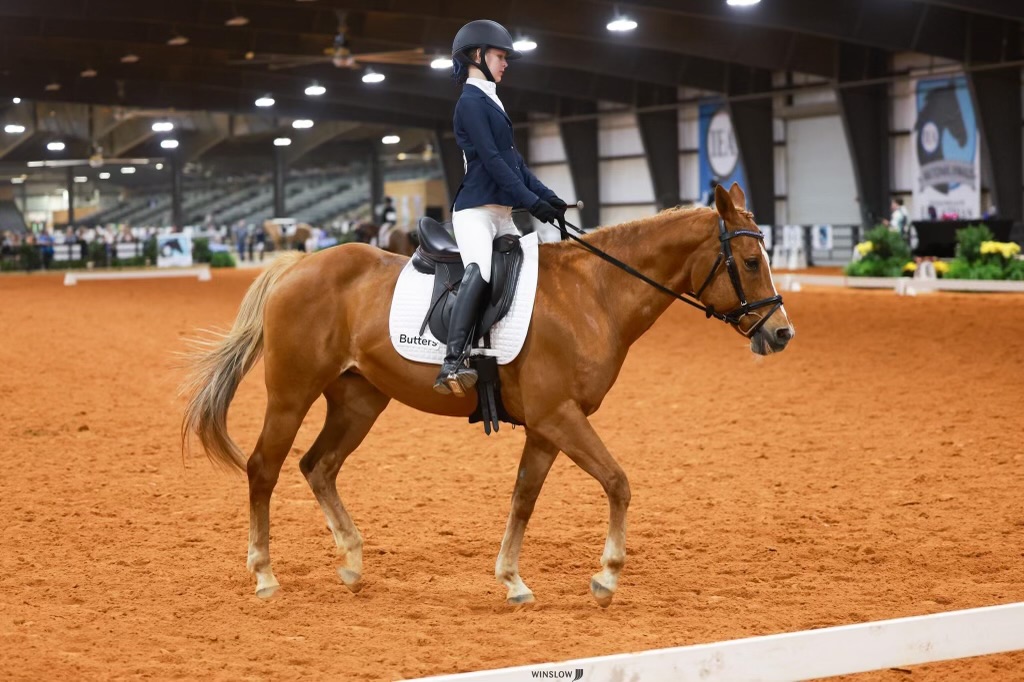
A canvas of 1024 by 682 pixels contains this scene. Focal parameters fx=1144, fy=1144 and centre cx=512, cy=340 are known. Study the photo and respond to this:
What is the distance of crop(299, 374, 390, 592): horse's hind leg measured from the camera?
5734 mm

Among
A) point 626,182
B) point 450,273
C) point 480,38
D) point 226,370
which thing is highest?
point 626,182

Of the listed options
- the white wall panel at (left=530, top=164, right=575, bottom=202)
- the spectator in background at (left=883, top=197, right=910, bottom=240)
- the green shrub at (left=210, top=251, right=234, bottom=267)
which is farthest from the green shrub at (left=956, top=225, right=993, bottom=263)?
the green shrub at (left=210, top=251, right=234, bottom=267)

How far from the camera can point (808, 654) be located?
3.35 m

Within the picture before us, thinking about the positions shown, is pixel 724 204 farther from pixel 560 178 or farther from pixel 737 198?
pixel 560 178

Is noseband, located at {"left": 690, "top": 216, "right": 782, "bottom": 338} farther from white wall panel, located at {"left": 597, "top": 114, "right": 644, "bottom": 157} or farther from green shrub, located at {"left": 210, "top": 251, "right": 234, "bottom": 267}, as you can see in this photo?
green shrub, located at {"left": 210, "top": 251, "right": 234, "bottom": 267}

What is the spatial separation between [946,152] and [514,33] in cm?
1073

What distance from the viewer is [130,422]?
10359 mm

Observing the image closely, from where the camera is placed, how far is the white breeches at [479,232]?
5.20 metres

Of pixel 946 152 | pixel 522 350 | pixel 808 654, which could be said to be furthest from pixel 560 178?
pixel 808 654

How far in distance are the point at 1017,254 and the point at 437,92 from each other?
19.6 meters

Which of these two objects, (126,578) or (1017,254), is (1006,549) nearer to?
(126,578)

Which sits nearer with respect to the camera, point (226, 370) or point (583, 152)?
point (226, 370)

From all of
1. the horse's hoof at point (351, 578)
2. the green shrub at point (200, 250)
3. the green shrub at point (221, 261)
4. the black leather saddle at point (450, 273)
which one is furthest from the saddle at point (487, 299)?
the green shrub at point (221, 261)

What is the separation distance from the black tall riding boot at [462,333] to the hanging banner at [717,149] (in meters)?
28.9
